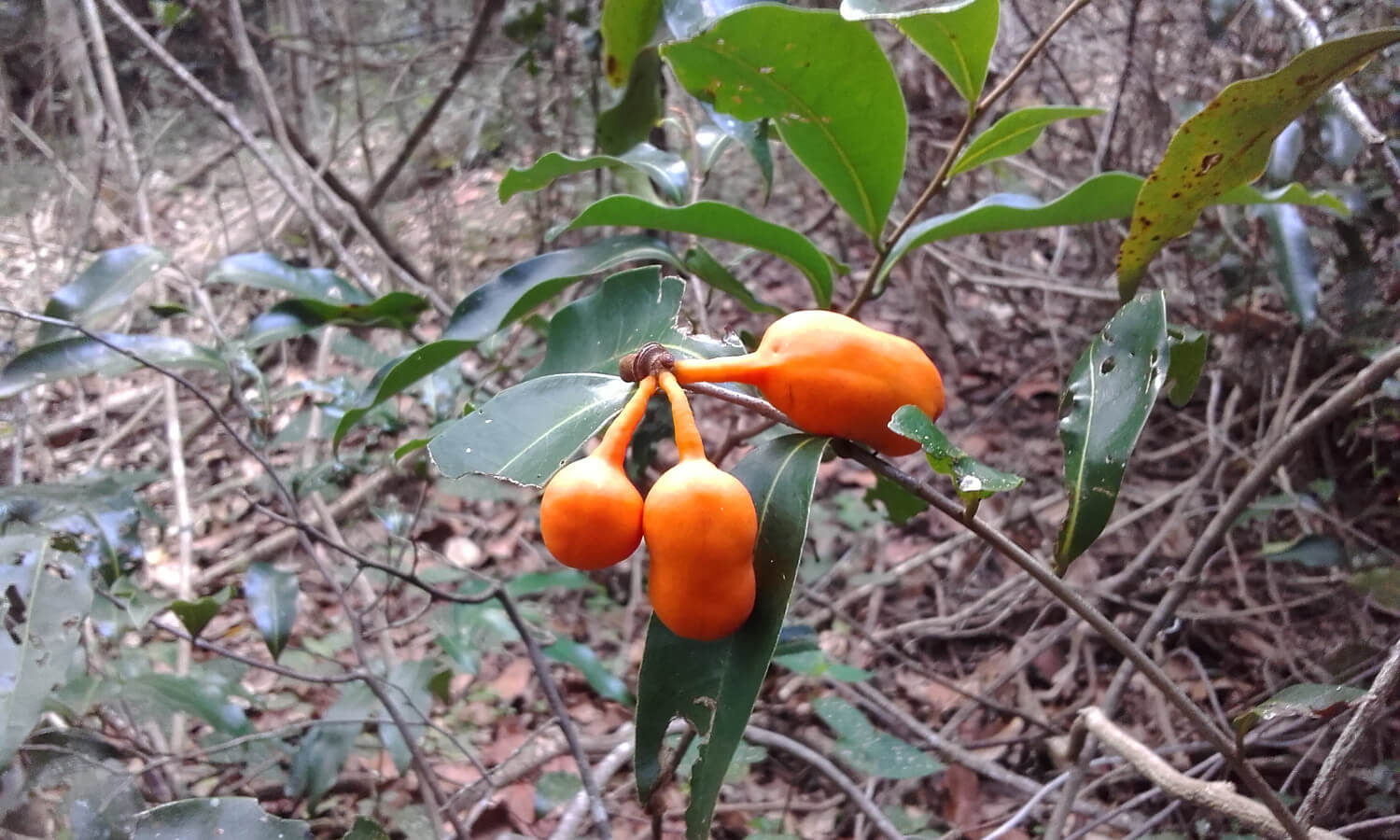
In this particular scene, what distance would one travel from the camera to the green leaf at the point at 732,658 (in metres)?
0.60

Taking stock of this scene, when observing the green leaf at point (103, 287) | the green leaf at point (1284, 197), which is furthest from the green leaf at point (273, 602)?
the green leaf at point (1284, 197)

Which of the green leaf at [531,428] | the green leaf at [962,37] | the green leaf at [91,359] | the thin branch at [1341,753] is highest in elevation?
the green leaf at [962,37]

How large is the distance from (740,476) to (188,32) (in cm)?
501

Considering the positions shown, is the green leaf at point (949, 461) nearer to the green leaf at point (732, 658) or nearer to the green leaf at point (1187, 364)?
the green leaf at point (732, 658)

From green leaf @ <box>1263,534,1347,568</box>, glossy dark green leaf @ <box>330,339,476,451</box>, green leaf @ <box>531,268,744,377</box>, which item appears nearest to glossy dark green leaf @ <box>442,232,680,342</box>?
glossy dark green leaf @ <box>330,339,476,451</box>

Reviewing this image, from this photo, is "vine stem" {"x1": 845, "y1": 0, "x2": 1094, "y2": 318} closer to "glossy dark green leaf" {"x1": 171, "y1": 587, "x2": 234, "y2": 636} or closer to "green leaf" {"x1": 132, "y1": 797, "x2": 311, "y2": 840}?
"green leaf" {"x1": 132, "y1": 797, "x2": 311, "y2": 840}

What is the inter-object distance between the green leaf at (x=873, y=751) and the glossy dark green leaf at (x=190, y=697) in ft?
2.86

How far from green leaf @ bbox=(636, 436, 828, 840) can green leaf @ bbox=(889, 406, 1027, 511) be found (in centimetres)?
8

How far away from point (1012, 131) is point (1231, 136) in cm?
27

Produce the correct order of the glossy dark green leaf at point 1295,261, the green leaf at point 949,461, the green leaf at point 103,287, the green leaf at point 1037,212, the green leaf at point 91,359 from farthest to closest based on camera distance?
1. the glossy dark green leaf at point 1295,261
2. the green leaf at point 103,287
3. the green leaf at point 91,359
4. the green leaf at point 1037,212
5. the green leaf at point 949,461

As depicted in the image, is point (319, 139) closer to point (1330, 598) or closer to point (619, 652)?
point (619, 652)

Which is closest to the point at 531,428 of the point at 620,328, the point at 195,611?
the point at 620,328

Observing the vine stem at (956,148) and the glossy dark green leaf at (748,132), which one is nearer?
the vine stem at (956,148)

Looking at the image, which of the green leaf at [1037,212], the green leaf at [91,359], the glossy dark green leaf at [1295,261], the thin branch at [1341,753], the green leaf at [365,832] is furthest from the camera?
the glossy dark green leaf at [1295,261]
